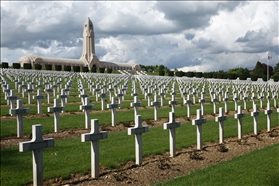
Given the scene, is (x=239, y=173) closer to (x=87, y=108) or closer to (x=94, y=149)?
(x=94, y=149)

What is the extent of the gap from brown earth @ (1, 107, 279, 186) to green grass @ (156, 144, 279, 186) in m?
0.38

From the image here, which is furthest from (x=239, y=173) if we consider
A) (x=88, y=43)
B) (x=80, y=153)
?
(x=88, y=43)

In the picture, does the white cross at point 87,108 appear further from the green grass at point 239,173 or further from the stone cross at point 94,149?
the green grass at point 239,173

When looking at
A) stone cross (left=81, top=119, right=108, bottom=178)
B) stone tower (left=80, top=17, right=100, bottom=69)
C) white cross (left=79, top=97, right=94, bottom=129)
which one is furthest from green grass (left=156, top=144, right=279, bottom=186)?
stone tower (left=80, top=17, right=100, bottom=69)

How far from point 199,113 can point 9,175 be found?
4.47 metres

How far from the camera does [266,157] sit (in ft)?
22.2

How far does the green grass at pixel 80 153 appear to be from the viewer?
19.6 ft

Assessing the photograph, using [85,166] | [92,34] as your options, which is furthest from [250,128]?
[92,34]

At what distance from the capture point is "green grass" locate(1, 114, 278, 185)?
19.6ft

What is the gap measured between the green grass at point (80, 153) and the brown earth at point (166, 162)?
0.29 metres

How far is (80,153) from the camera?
726cm

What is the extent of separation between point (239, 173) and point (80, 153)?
138 inches

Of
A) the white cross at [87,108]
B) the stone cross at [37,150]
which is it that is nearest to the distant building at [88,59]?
the white cross at [87,108]

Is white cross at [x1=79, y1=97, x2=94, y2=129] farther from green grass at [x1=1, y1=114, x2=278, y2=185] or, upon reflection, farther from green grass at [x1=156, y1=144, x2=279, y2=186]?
green grass at [x1=156, y1=144, x2=279, y2=186]
